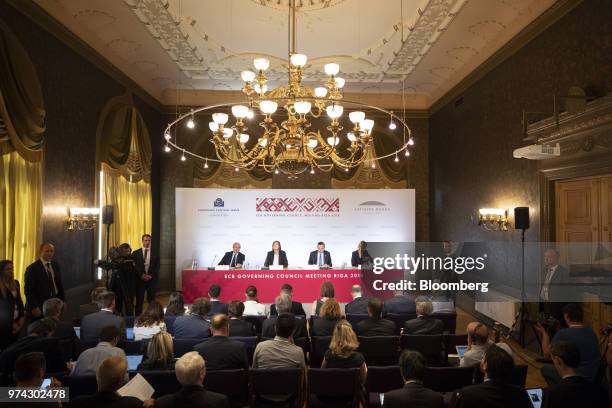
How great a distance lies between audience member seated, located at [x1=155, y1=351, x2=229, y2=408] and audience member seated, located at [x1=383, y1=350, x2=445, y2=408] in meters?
0.92

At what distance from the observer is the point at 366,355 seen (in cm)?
384

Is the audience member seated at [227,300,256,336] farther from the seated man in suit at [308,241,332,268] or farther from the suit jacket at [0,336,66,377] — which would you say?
the seated man in suit at [308,241,332,268]

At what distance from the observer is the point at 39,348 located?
9.86 feet

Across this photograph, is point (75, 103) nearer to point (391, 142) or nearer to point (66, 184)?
point (66, 184)

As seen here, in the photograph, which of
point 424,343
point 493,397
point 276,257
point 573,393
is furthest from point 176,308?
point 276,257

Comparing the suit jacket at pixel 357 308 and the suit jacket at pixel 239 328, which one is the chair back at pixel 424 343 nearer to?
the suit jacket at pixel 357 308

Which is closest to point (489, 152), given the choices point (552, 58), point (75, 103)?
point (552, 58)

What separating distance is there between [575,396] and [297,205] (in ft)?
25.4

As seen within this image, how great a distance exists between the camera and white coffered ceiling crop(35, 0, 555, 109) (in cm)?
621

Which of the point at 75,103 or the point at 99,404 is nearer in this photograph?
the point at 99,404

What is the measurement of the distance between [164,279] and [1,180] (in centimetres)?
592

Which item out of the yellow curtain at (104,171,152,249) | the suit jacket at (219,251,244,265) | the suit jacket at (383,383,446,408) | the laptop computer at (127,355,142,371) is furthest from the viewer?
the suit jacket at (219,251,244,265)

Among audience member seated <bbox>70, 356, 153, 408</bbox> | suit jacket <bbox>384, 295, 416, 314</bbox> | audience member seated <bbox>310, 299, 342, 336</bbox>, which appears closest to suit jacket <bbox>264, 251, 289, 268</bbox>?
suit jacket <bbox>384, 295, 416, 314</bbox>

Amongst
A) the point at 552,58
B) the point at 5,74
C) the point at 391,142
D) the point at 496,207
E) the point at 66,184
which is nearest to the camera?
the point at 5,74
